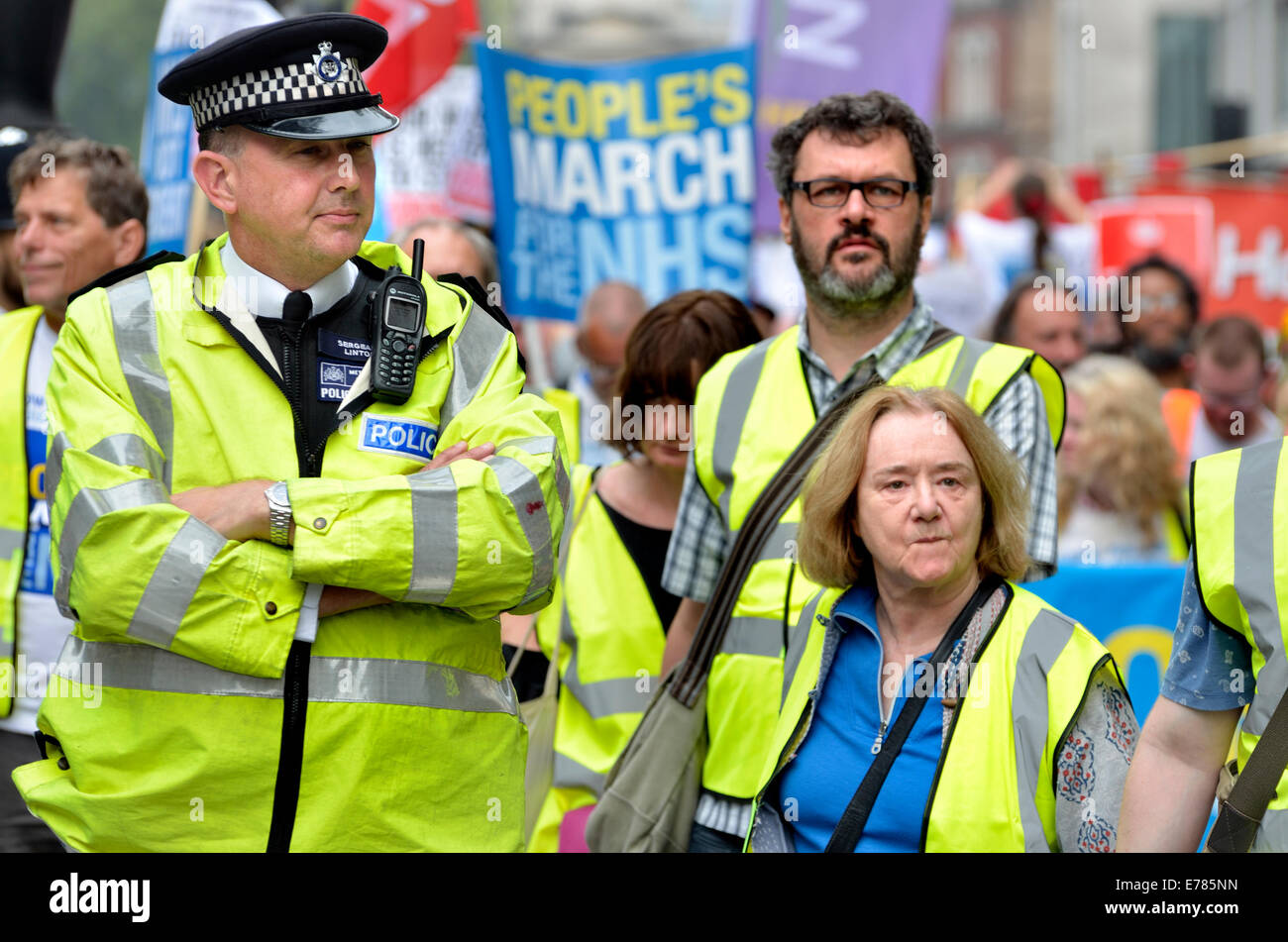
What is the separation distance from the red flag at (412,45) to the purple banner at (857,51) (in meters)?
1.74

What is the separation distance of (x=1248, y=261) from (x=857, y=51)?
481 cm

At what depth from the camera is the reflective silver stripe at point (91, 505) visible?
9.52 feet

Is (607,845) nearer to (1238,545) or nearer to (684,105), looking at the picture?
(1238,545)

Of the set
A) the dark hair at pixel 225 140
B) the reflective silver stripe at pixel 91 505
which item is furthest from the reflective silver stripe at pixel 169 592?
the dark hair at pixel 225 140

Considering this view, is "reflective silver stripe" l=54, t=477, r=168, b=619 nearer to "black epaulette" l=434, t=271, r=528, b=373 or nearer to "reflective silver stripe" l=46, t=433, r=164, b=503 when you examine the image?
"reflective silver stripe" l=46, t=433, r=164, b=503

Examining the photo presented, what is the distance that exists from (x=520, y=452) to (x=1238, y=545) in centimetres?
123

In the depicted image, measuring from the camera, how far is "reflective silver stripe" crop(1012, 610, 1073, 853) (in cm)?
306

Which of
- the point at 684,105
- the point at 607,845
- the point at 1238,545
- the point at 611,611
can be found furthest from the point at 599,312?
the point at 1238,545

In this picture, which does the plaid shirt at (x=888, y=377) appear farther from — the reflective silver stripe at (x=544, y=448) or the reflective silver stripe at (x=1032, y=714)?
the reflective silver stripe at (x=544, y=448)

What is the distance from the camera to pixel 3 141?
17.3 feet

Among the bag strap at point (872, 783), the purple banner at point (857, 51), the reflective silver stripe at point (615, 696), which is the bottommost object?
the reflective silver stripe at point (615, 696)

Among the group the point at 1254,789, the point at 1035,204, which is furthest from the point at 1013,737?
the point at 1035,204

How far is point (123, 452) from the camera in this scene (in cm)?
297

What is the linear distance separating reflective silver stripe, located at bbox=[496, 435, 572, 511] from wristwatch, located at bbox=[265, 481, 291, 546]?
15.7 inches
